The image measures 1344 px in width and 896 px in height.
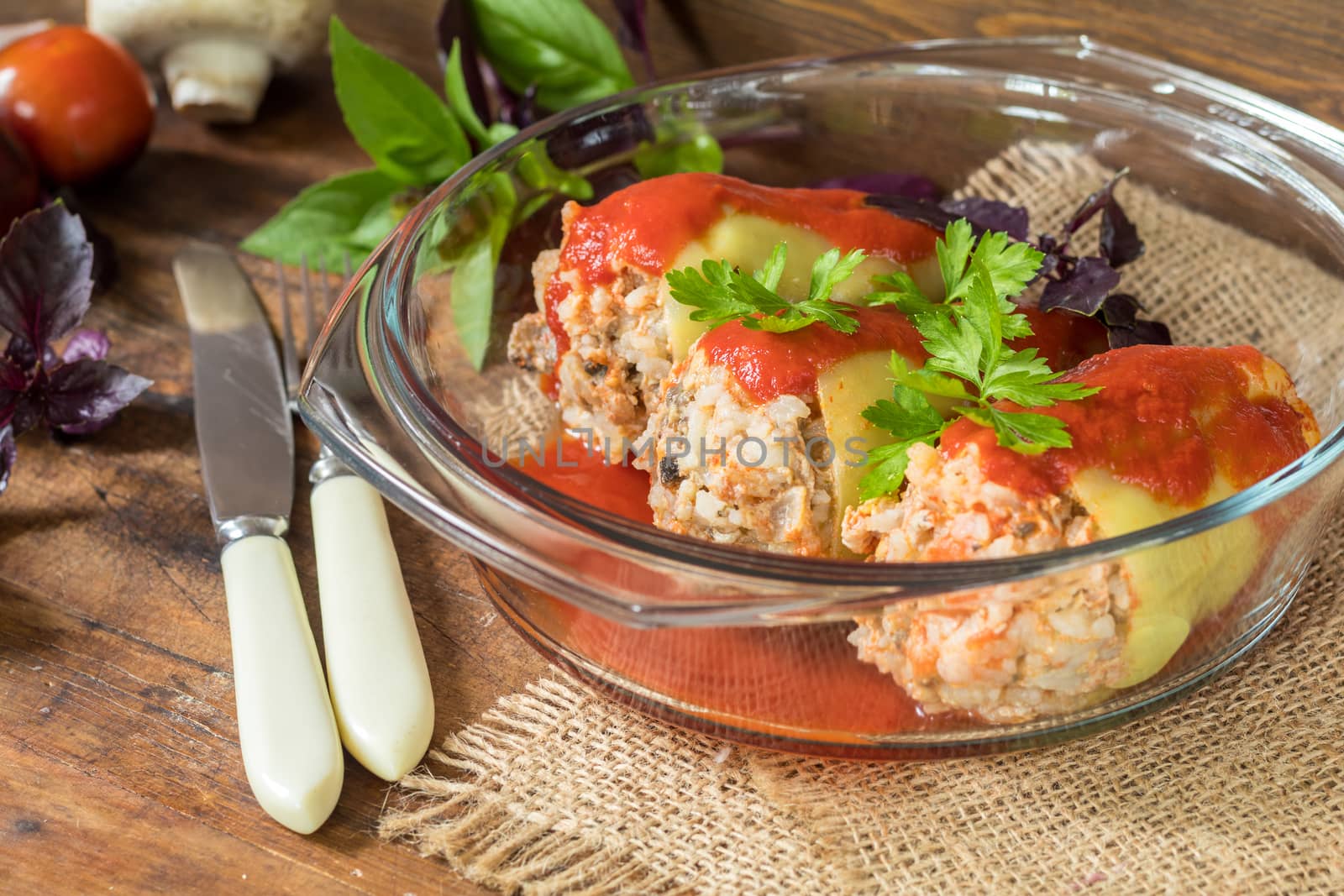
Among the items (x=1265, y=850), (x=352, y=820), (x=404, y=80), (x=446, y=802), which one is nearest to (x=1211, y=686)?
(x=1265, y=850)

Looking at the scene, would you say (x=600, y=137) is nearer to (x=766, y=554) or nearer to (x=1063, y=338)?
(x=1063, y=338)

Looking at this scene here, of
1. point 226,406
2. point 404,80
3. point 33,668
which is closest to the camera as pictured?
point 33,668

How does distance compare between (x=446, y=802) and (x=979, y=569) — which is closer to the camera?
(x=979, y=569)

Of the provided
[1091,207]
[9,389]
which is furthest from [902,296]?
[9,389]

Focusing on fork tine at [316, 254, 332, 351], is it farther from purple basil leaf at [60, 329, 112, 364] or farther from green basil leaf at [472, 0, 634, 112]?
green basil leaf at [472, 0, 634, 112]

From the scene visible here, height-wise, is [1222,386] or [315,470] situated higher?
[1222,386]

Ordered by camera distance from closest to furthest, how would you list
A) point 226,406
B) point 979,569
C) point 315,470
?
1. point 979,569
2. point 315,470
3. point 226,406

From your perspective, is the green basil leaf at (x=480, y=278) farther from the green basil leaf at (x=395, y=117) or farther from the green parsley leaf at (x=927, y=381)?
the green parsley leaf at (x=927, y=381)

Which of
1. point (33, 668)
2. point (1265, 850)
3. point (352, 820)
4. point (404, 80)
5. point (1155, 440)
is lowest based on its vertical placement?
point (33, 668)

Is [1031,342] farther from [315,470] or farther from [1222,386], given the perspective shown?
[315,470]
